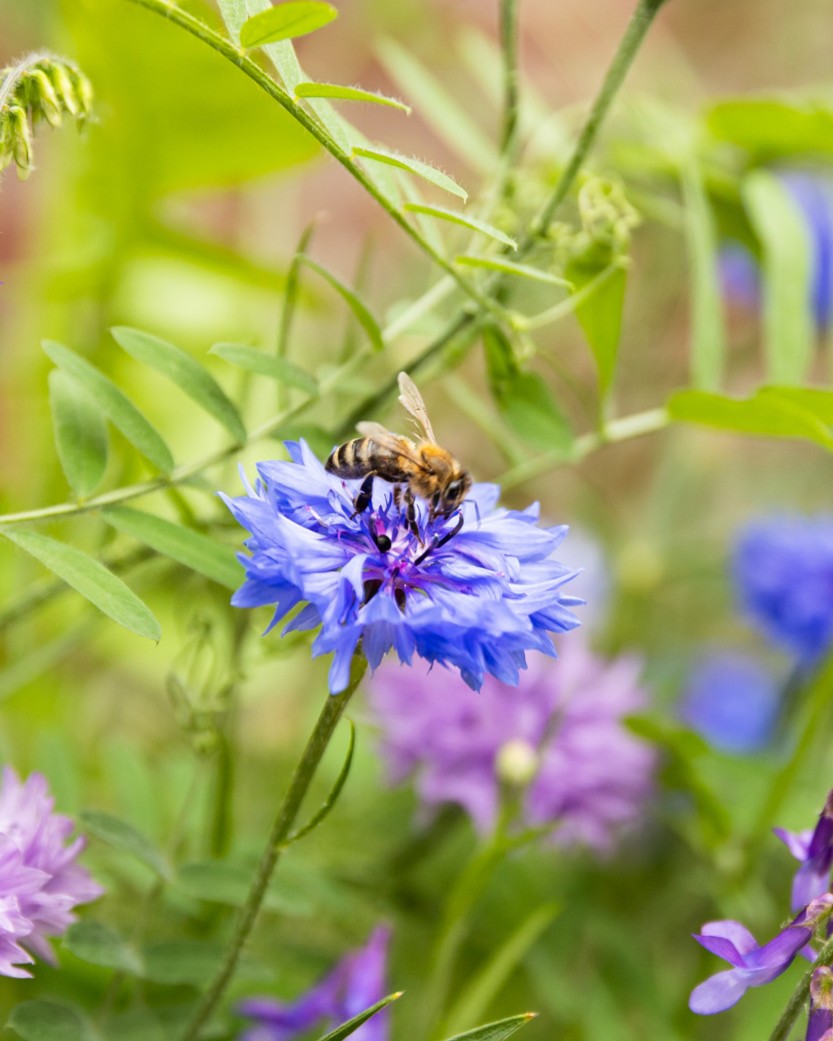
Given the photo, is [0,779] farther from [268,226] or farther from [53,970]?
[268,226]

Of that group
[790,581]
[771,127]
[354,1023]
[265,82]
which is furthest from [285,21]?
[790,581]

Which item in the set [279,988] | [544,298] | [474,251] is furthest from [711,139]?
[279,988]

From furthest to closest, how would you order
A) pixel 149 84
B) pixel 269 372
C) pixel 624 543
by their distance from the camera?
1. pixel 624 543
2. pixel 149 84
3. pixel 269 372

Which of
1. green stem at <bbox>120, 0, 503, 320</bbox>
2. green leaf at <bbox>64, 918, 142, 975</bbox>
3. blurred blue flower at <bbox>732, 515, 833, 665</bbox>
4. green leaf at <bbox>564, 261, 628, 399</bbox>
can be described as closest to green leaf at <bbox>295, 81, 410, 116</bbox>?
green stem at <bbox>120, 0, 503, 320</bbox>

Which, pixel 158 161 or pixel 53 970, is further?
pixel 158 161

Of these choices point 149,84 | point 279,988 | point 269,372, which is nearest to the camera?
point 269,372

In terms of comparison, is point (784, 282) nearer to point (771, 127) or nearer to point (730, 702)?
point (771, 127)

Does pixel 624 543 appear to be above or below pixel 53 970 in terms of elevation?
above

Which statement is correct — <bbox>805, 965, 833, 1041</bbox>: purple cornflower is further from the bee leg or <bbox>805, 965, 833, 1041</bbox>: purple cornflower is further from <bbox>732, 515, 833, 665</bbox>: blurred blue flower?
<bbox>732, 515, 833, 665</bbox>: blurred blue flower
